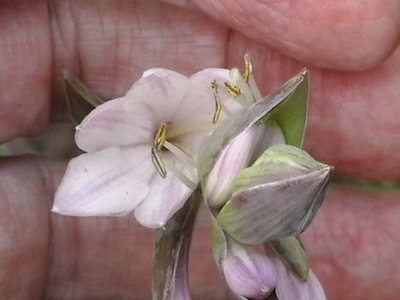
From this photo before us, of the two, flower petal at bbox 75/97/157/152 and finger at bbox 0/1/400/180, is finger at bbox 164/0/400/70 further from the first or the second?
flower petal at bbox 75/97/157/152

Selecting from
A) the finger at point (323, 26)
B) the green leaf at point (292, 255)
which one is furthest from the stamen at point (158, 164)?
the finger at point (323, 26)

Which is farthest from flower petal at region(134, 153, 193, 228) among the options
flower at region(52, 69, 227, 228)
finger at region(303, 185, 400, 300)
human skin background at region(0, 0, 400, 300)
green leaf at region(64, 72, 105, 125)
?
finger at region(303, 185, 400, 300)

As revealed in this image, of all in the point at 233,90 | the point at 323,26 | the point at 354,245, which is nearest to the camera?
the point at 233,90

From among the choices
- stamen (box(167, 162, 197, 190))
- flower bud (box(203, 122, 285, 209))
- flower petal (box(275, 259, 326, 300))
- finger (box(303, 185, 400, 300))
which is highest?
flower bud (box(203, 122, 285, 209))

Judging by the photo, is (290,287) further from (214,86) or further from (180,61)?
(180,61)

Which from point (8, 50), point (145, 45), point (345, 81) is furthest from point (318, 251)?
point (8, 50)

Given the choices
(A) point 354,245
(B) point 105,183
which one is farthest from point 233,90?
(A) point 354,245
